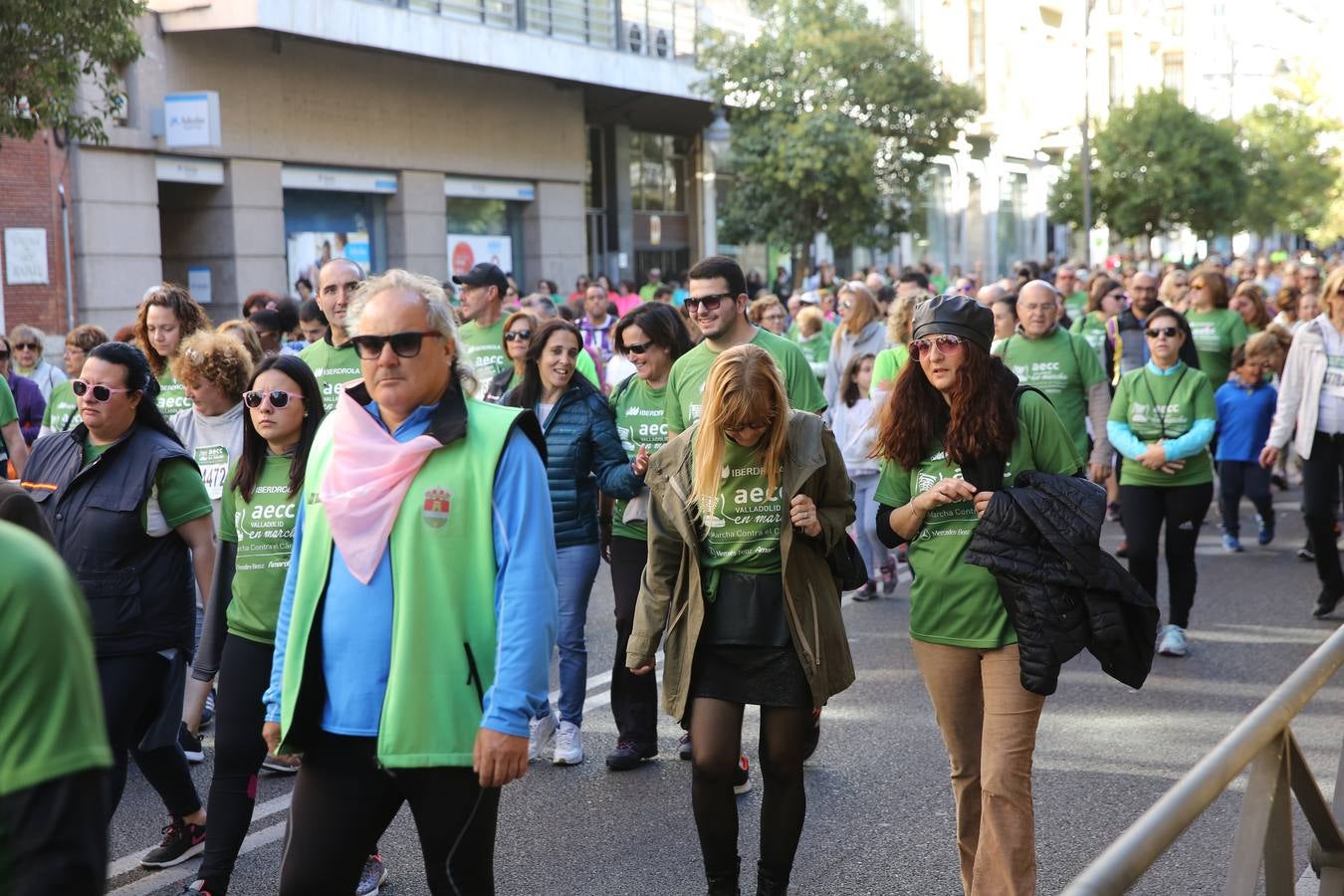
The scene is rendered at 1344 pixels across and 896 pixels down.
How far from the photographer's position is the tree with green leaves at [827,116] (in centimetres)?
3111

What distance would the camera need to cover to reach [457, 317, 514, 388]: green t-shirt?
31.3 feet

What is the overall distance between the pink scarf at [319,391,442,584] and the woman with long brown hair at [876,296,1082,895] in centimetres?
179

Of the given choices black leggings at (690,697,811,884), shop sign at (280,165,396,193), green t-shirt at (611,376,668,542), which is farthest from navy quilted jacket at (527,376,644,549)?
shop sign at (280,165,396,193)

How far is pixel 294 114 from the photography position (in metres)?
24.7

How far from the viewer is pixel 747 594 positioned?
507 centimetres

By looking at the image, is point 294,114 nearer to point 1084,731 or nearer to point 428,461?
point 1084,731

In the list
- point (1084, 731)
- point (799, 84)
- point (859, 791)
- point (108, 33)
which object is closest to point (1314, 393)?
point (1084, 731)

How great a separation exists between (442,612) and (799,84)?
2904 centimetres

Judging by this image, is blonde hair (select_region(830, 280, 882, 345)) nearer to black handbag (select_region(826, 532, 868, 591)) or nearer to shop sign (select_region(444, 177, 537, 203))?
black handbag (select_region(826, 532, 868, 591))

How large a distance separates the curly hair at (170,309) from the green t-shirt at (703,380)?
8.15 feet

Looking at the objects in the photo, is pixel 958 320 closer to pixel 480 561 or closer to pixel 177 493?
pixel 480 561

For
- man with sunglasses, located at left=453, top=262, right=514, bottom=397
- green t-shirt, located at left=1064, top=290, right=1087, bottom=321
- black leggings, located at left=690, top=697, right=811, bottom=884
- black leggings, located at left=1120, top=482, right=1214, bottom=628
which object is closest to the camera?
black leggings, located at left=690, top=697, right=811, bottom=884

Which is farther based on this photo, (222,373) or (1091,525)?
(222,373)

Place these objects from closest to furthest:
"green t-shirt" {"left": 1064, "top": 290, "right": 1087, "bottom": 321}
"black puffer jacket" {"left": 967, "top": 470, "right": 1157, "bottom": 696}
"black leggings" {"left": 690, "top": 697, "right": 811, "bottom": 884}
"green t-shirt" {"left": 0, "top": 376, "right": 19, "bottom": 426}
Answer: "black puffer jacket" {"left": 967, "top": 470, "right": 1157, "bottom": 696}, "black leggings" {"left": 690, "top": 697, "right": 811, "bottom": 884}, "green t-shirt" {"left": 0, "top": 376, "right": 19, "bottom": 426}, "green t-shirt" {"left": 1064, "top": 290, "right": 1087, "bottom": 321}
